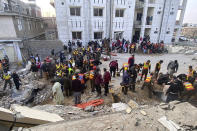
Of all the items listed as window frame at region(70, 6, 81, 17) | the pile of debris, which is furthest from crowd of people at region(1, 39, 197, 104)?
window frame at region(70, 6, 81, 17)

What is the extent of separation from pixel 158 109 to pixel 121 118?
45.9 inches

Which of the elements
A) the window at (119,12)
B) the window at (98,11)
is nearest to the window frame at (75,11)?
the window at (98,11)

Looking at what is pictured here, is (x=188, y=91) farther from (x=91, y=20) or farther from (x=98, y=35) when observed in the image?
(x=98, y=35)

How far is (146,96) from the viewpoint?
6449 millimetres

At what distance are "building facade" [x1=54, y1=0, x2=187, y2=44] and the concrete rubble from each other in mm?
16375

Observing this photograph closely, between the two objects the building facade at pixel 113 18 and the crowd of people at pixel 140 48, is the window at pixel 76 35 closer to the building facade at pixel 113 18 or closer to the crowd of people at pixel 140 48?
the building facade at pixel 113 18

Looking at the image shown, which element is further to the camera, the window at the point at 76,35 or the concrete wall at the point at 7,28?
the window at the point at 76,35

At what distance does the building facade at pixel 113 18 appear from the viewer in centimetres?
1684

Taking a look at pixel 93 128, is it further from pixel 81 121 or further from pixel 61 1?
pixel 61 1

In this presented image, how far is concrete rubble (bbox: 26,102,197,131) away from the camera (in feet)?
8.31

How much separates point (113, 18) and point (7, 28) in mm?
15366

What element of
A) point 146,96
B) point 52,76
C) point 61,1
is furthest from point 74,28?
point 146,96

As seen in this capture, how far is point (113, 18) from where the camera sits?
61.7 feet

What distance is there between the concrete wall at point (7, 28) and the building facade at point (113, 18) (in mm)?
5739
